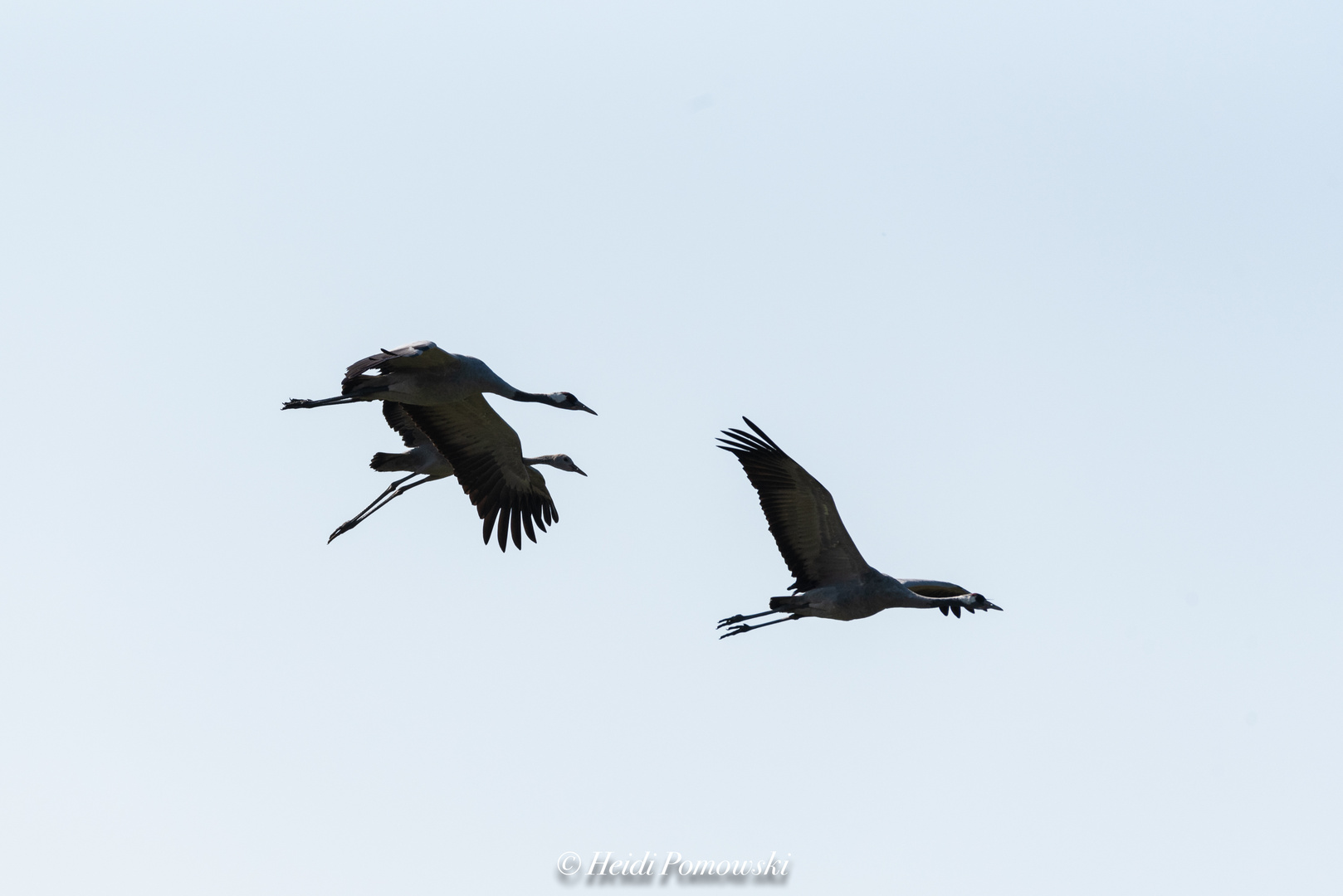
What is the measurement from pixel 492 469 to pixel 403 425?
382cm

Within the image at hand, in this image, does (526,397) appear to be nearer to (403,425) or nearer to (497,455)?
(497,455)

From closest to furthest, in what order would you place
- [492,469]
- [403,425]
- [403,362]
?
[403,362] → [492,469] → [403,425]

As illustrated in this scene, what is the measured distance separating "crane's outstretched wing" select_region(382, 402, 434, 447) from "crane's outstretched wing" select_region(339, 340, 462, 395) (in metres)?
4.76

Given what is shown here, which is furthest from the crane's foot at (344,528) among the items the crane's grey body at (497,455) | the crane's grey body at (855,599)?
the crane's grey body at (855,599)

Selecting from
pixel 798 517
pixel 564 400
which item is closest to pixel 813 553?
pixel 798 517

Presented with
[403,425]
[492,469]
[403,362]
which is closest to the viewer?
[403,362]

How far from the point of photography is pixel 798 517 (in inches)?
791

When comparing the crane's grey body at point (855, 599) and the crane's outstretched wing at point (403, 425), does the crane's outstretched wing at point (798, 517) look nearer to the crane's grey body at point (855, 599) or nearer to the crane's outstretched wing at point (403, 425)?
the crane's grey body at point (855, 599)

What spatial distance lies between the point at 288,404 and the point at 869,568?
700 centimetres

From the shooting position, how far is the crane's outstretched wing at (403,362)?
62.1ft

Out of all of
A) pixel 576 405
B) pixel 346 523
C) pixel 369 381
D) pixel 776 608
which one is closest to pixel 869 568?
pixel 776 608

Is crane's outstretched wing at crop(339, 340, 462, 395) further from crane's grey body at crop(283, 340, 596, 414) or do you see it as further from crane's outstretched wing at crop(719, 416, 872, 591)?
crane's outstretched wing at crop(719, 416, 872, 591)

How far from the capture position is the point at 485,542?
830 inches

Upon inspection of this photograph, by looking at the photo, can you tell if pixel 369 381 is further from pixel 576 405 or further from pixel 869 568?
pixel 869 568
